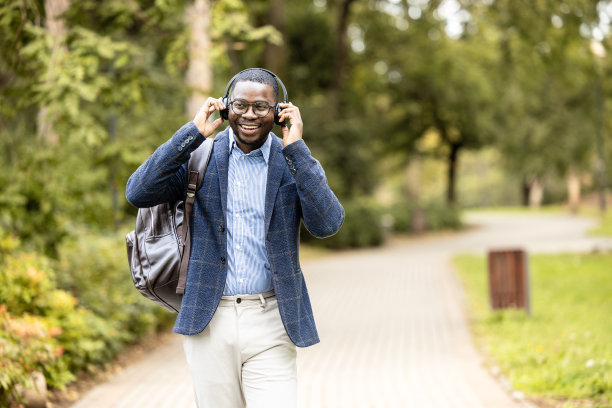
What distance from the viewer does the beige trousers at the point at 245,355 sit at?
278 centimetres

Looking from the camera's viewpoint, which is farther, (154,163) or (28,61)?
(28,61)

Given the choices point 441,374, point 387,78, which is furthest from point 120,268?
point 387,78

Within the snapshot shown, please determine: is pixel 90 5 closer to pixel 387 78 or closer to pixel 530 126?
pixel 387 78

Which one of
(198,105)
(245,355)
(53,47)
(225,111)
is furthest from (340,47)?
(245,355)

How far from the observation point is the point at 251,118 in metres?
2.79

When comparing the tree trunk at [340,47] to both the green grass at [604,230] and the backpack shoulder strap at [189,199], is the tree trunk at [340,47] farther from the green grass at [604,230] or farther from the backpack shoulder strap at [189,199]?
the backpack shoulder strap at [189,199]

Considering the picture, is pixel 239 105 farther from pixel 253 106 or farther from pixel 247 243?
pixel 247 243

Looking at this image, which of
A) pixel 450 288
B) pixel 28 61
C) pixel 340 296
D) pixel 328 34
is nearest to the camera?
pixel 28 61

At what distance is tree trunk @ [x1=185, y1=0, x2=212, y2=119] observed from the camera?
795 centimetres

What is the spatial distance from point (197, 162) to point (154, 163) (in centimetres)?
20

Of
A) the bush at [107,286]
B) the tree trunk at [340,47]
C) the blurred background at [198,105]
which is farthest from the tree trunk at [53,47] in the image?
the tree trunk at [340,47]

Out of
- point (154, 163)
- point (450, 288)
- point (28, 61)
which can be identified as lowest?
point (450, 288)

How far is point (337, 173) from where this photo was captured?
974 inches

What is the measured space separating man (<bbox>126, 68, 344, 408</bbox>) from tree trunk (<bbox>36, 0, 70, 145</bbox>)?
394cm
